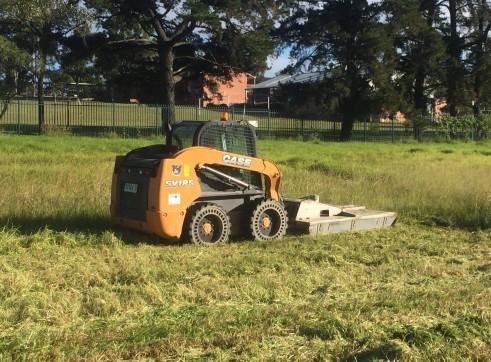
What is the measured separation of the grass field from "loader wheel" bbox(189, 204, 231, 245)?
0.63 ft

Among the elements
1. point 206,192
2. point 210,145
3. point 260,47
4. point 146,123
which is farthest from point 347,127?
point 206,192

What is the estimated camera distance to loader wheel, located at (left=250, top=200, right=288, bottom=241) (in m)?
8.49

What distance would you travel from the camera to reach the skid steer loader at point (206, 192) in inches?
301

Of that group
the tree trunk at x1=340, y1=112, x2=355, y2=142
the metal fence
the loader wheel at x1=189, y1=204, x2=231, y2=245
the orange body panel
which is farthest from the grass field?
the tree trunk at x1=340, y1=112, x2=355, y2=142

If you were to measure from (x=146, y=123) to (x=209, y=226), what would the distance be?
26.0m

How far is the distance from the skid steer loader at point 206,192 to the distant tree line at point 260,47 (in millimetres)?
22461

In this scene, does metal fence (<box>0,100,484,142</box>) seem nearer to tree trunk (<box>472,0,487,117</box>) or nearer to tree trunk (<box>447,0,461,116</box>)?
tree trunk (<box>447,0,461,116</box>)

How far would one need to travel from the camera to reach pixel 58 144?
22047 mm

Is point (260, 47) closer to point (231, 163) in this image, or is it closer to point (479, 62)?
point (479, 62)

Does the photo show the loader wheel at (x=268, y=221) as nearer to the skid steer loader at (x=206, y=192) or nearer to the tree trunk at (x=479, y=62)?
the skid steer loader at (x=206, y=192)

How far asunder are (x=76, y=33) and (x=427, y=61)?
22606 mm

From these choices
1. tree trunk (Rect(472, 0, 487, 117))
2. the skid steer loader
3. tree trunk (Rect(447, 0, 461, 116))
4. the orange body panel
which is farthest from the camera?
tree trunk (Rect(472, 0, 487, 117))

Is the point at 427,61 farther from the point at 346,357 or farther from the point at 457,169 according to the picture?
the point at 346,357

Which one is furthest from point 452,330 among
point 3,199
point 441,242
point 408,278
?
point 3,199
